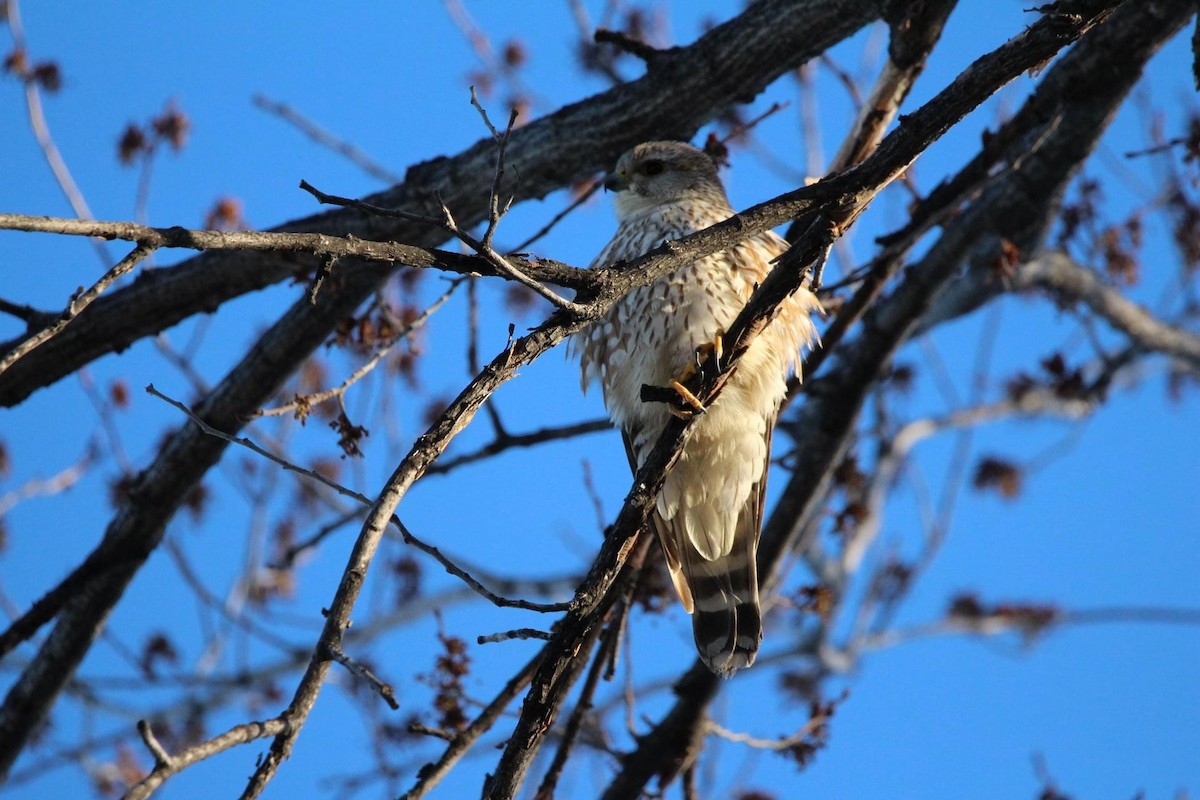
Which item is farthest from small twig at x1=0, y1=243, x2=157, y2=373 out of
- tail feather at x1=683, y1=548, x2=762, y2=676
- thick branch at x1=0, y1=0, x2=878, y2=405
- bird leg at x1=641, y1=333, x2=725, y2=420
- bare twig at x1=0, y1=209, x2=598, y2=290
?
tail feather at x1=683, y1=548, x2=762, y2=676

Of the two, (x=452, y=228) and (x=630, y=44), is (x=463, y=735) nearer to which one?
(x=452, y=228)

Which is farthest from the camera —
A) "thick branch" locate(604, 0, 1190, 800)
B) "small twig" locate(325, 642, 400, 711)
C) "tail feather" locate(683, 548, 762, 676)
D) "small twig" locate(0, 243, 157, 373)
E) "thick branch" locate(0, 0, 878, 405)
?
"thick branch" locate(604, 0, 1190, 800)

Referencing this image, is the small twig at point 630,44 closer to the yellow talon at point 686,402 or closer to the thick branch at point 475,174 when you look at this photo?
the thick branch at point 475,174

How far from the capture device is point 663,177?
3969 mm

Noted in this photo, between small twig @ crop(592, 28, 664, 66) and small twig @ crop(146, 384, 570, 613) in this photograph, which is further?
small twig @ crop(592, 28, 664, 66)

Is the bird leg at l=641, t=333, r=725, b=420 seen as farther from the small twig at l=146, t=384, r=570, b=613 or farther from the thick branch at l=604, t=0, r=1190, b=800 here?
the thick branch at l=604, t=0, r=1190, b=800

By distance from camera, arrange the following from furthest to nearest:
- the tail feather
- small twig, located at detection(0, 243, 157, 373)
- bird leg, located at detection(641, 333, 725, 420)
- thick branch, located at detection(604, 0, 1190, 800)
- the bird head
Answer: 1. the bird head
2. thick branch, located at detection(604, 0, 1190, 800)
3. the tail feather
4. bird leg, located at detection(641, 333, 725, 420)
5. small twig, located at detection(0, 243, 157, 373)

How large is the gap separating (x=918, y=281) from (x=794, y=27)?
1060 millimetres

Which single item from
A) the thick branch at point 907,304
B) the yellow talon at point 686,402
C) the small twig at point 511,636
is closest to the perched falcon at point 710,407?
the yellow talon at point 686,402

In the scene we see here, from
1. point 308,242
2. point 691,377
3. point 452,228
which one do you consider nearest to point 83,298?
point 308,242

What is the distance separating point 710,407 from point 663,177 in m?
1.14

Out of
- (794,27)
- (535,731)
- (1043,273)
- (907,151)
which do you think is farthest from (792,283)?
(1043,273)

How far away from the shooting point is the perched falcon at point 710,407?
3244 mm

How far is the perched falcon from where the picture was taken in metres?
3.24
